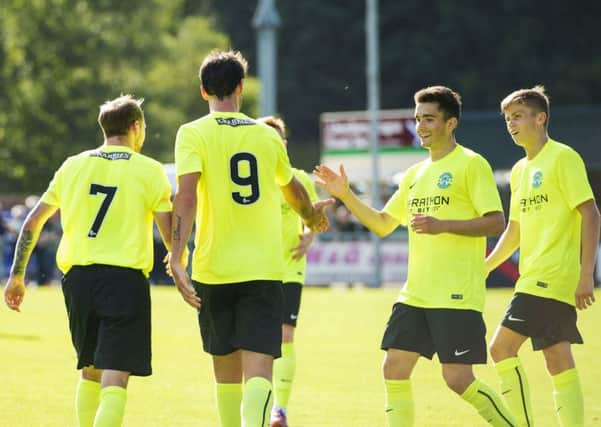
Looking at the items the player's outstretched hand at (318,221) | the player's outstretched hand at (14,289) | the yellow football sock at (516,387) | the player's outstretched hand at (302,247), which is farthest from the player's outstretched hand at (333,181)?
the player's outstretched hand at (302,247)

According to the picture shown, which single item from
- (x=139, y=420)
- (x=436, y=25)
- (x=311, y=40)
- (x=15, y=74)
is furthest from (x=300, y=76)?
(x=139, y=420)

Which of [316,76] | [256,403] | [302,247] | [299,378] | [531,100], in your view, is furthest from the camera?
[316,76]

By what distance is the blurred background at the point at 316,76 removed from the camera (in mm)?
32531

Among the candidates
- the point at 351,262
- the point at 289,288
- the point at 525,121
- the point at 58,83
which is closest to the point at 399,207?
the point at 525,121

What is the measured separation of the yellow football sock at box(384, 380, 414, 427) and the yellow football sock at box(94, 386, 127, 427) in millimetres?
1475

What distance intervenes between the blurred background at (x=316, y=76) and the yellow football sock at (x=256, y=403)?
2265 cm

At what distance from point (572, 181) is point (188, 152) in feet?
7.85

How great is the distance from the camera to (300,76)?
7288cm

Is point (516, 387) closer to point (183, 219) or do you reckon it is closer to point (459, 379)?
point (459, 379)

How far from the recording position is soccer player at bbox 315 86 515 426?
7637mm

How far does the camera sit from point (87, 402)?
782cm

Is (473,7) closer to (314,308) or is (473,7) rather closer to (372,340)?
(314,308)

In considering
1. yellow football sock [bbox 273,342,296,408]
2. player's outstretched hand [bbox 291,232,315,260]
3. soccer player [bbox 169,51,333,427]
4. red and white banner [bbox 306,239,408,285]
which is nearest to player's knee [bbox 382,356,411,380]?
soccer player [bbox 169,51,333,427]

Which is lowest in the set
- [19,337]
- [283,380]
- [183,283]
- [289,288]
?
[19,337]
